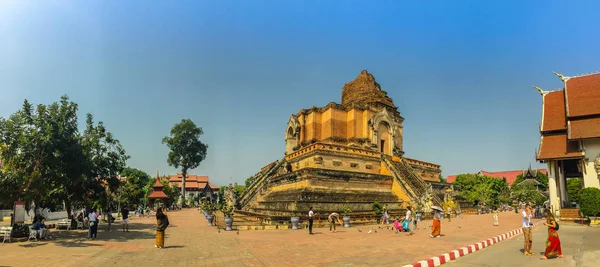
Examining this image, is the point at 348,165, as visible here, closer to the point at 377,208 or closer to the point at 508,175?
the point at 377,208

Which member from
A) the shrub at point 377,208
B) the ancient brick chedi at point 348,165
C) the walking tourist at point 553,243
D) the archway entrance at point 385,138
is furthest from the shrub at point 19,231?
the archway entrance at point 385,138

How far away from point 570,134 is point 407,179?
428 inches

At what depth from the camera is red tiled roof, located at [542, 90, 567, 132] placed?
23145mm

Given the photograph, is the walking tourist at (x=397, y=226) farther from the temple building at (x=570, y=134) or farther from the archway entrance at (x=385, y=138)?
the archway entrance at (x=385, y=138)

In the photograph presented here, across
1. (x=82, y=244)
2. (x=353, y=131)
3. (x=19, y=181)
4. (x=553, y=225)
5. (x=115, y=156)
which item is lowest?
(x=82, y=244)

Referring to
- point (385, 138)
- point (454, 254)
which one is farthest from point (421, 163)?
point (454, 254)

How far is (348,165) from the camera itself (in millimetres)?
27328

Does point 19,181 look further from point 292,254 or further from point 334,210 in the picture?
point 334,210

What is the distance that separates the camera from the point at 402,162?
3180cm

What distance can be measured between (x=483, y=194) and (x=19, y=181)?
44128mm

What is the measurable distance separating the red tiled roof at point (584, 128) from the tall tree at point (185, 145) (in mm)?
46310

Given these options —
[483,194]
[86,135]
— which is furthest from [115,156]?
[483,194]

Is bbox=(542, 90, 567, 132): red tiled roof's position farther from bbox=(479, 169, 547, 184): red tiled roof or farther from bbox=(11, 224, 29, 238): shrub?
bbox=(479, 169, 547, 184): red tiled roof

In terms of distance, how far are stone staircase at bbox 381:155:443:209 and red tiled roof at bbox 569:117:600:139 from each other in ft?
31.1
